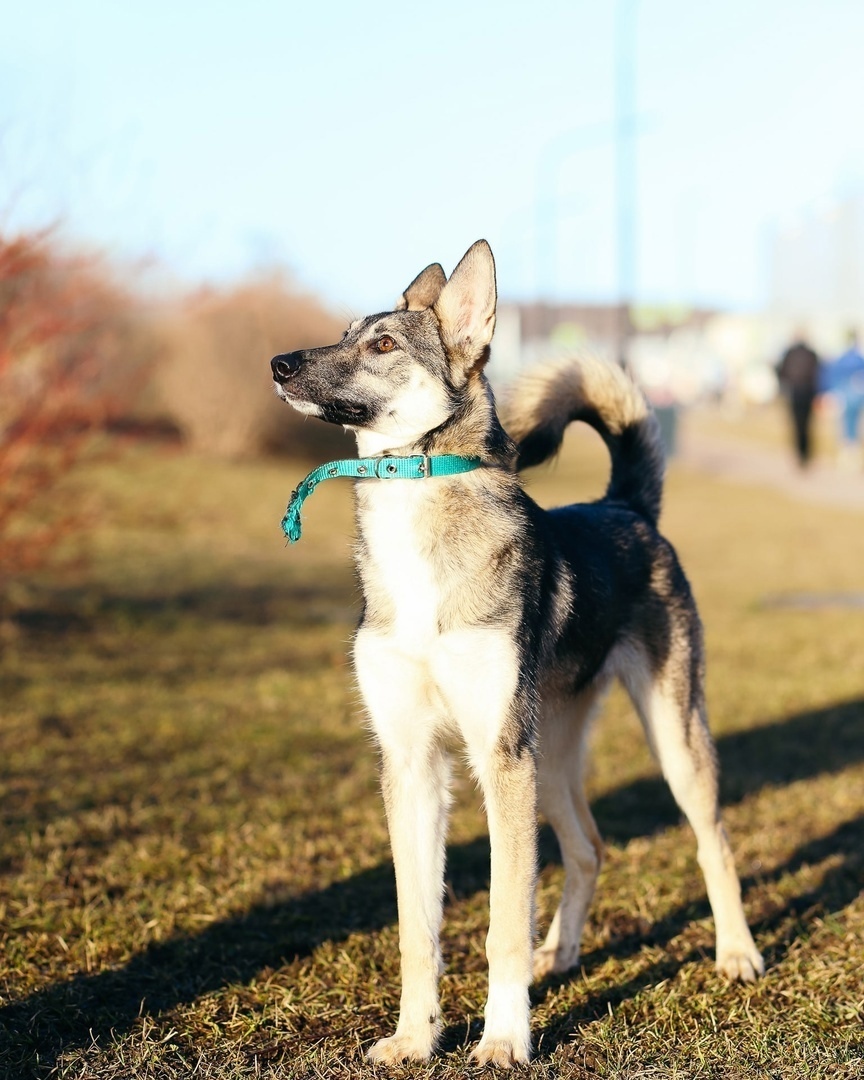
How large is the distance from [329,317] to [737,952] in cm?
2209

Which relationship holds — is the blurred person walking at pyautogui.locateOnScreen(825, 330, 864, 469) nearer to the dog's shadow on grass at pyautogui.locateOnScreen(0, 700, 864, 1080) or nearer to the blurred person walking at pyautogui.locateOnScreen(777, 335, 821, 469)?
the blurred person walking at pyautogui.locateOnScreen(777, 335, 821, 469)

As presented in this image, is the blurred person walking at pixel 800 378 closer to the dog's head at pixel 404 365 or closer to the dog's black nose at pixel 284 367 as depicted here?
the dog's head at pixel 404 365

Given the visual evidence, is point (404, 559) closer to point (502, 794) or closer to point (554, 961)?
point (502, 794)

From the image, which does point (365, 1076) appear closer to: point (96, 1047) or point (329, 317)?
point (96, 1047)

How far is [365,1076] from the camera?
3.30m

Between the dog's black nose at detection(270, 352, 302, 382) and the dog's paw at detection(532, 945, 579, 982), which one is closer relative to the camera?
the dog's black nose at detection(270, 352, 302, 382)

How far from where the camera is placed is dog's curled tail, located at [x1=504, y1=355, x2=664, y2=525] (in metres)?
4.47

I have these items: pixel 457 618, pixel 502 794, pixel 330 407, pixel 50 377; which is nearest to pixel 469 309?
pixel 330 407

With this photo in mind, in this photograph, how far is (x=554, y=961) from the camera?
13.7 feet

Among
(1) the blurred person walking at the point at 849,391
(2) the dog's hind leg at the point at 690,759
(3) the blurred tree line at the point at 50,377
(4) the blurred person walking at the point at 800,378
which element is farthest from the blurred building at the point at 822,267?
(2) the dog's hind leg at the point at 690,759

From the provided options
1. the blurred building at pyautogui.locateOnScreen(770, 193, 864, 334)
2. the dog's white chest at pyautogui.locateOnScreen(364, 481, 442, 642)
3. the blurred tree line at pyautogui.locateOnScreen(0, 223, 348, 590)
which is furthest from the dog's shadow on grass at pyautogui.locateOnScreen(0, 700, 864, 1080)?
the blurred building at pyautogui.locateOnScreen(770, 193, 864, 334)

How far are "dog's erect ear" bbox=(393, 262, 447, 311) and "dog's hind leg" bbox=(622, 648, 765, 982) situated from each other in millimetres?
1450

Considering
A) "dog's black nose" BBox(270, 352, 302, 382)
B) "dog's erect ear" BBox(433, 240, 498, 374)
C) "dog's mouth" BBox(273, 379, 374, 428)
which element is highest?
"dog's erect ear" BBox(433, 240, 498, 374)

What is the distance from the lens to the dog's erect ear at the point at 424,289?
397cm
